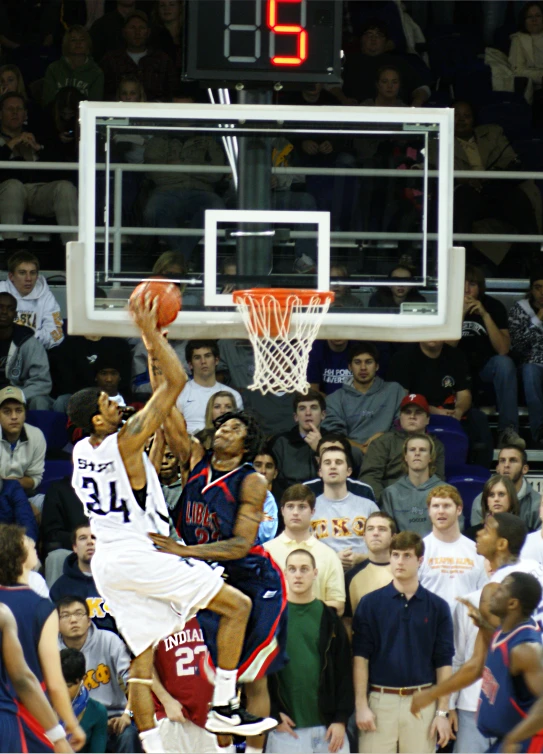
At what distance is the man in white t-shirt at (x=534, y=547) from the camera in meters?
8.30

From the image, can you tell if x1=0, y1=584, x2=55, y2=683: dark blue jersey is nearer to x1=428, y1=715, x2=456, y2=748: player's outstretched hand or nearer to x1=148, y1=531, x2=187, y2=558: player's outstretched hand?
x1=148, y1=531, x2=187, y2=558: player's outstretched hand

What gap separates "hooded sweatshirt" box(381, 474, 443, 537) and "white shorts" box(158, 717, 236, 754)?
2.26 meters

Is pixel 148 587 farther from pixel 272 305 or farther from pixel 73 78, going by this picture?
pixel 73 78

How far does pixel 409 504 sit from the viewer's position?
29.6 feet

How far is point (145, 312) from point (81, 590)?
2731 millimetres

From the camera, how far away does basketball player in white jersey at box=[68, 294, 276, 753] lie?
6.27m

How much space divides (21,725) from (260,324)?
7.41 ft

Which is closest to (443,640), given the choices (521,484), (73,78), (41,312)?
(521,484)

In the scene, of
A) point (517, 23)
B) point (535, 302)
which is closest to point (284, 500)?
point (535, 302)

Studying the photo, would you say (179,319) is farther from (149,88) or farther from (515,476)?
(149,88)

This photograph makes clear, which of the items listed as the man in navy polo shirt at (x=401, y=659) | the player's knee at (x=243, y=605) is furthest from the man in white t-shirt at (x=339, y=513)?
Answer: the player's knee at (x=243, y=605)

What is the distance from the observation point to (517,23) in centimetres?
1391

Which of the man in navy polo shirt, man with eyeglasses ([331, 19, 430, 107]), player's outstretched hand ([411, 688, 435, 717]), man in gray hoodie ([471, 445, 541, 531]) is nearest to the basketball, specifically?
player's outstretched hand ([411, 688, 435, 717])

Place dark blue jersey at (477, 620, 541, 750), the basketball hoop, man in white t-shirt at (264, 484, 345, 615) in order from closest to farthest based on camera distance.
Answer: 1. dark blue jersey at (477, 620, 541, 750)
2. the basketball hoop
3. man in white t-shirt at (264, 484, 345, 615)
